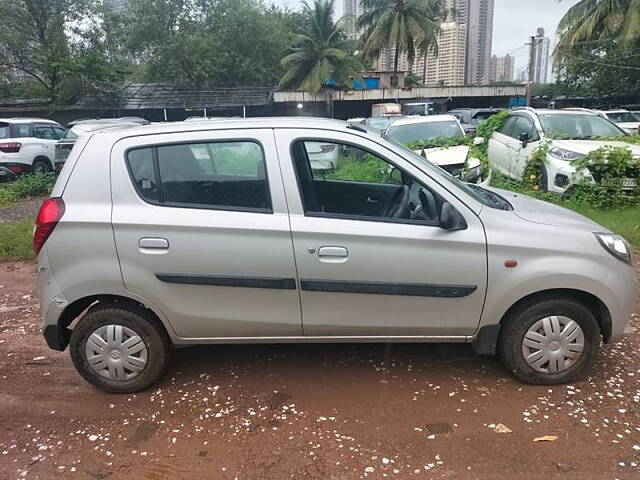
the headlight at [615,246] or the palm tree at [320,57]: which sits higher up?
the palm tree at [320,57]

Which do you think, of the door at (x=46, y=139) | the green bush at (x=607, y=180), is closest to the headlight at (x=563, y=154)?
the green bush at (x=607, y=180)

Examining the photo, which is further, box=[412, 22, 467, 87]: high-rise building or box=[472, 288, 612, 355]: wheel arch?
box=[412, 22, 467, 87]: high-rise building

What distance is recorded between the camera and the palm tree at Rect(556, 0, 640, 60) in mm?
20359

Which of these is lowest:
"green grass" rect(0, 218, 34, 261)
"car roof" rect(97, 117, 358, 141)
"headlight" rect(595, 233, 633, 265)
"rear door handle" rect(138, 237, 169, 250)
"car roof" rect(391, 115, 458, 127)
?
"green grass" rect(0, 218, 34, 261)

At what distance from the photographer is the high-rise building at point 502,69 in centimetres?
6531

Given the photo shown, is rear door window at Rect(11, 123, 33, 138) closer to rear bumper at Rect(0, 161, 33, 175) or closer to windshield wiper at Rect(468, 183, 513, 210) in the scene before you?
rear bumper at Rect(0, 161, 33, 175)

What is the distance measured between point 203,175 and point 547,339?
94.9 inches

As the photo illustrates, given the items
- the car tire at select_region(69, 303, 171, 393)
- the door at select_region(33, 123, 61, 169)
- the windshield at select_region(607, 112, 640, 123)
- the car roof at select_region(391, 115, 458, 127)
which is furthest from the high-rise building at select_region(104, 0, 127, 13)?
the car tire at select_region(69, 303, 171, 393)

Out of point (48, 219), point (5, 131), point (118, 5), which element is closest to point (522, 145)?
point (48, 219)

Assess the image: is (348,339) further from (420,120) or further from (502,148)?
(420,120)

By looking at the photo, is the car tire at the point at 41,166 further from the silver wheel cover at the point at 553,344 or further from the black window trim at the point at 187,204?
the silver wheel cover at the point at 553,344

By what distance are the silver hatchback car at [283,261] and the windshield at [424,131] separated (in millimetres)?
6842

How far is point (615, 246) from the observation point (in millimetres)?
3135

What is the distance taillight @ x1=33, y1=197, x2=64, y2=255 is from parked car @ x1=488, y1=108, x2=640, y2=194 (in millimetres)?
7108
